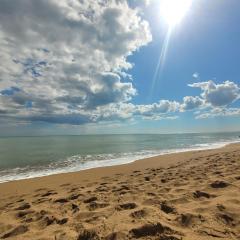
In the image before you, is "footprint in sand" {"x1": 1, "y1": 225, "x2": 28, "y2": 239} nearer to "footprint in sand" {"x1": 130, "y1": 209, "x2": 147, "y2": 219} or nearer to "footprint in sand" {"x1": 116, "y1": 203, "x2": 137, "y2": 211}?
"footprint in sand" {"x1": 116, "y1": 203, "x2": 137, "y2": 211}

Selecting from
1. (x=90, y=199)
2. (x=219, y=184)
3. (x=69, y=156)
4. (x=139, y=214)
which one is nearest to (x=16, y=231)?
(x=90, y=199)

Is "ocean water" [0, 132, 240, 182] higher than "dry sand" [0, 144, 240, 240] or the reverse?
higher

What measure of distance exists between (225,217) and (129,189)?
3541 mm

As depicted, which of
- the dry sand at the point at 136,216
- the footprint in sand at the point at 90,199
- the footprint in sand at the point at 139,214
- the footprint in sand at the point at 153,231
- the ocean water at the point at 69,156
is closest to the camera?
the footprint in sand at the point at 153,231

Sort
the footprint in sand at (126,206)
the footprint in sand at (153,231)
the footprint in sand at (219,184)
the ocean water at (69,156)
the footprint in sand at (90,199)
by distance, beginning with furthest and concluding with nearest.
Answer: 1. the ocean water at (69,156)
2. the footprint in sand at (219,184)
3. the footprint in sand at (90,199)
4. the footprint in sand at (126,206)
5. the footprint in sand at (153,231)

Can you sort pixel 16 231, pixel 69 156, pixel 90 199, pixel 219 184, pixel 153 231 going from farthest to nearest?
pixel 69 156 → pixel 219 184 → pixel 90 199 → pixel 16 231 → pixel 153 231

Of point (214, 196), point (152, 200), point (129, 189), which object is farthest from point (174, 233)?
point (129, 189)

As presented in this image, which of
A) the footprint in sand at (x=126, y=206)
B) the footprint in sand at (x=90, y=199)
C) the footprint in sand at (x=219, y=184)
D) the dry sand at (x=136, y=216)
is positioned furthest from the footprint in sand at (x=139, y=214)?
the footprint in sand at (x=219, y=184)

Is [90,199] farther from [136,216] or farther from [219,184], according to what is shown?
[219,184]

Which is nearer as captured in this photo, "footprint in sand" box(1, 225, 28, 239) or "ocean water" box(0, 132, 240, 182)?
"footprint in sand" box(1, 225, 28, 239)

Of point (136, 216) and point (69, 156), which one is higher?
point (69, 156)

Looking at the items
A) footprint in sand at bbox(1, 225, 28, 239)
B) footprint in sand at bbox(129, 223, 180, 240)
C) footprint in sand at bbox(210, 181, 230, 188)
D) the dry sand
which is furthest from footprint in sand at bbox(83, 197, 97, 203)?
footprint in sand at bbox(210, 181, 230, 188)

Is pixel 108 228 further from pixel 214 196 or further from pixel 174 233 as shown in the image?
pixel 214 196

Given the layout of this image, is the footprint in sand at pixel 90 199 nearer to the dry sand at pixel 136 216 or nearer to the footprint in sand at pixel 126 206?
the dry sand at pixel 136 216
